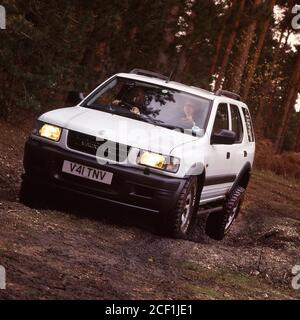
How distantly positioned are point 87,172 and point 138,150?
622mm

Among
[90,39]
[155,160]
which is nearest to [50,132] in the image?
[155,160]

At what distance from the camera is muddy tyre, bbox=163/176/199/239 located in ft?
23.8

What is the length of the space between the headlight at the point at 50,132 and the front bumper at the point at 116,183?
0.33ft

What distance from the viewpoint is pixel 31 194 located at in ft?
25.2

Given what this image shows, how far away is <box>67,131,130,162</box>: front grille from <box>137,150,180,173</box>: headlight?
174 millimetres

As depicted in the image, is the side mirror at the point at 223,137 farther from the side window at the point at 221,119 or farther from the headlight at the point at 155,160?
the headlight at the point at 155,160

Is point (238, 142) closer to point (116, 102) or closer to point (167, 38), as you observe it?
point (116, 102)

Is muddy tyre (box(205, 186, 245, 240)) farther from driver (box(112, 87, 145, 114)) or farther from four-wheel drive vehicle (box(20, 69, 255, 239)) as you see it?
driver (box(112, 87, 145, 114))

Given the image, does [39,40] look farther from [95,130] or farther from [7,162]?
[95,130]

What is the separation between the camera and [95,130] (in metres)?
7.23

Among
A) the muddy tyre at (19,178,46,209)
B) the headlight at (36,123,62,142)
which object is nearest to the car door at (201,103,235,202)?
the headlight at (36,123,62,142)

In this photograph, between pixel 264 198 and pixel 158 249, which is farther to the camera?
pixel 264 198
